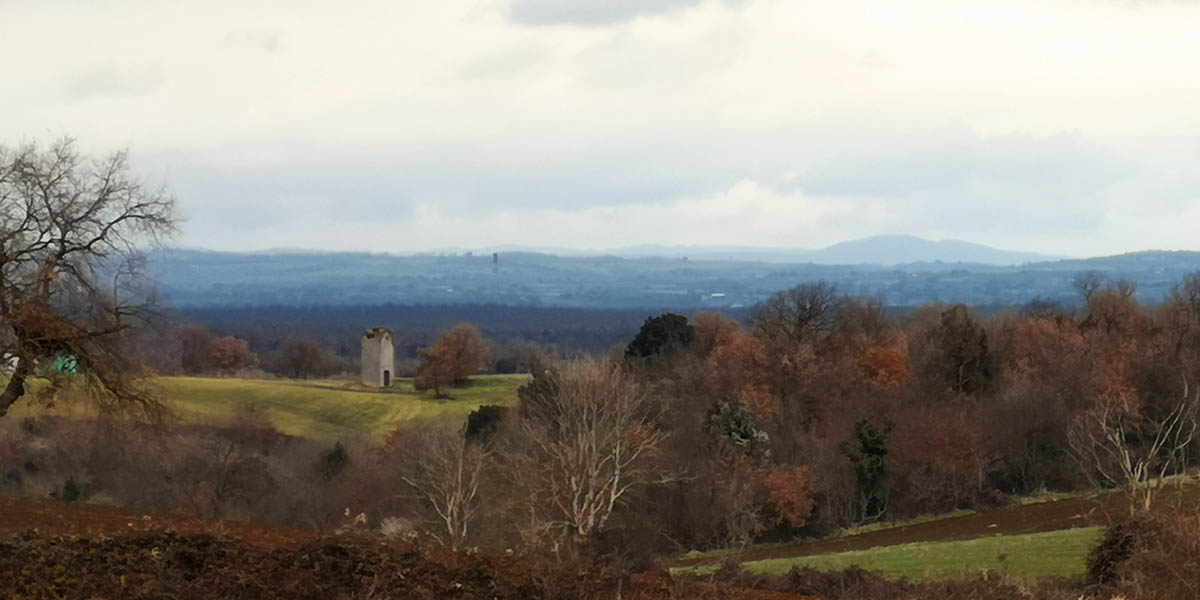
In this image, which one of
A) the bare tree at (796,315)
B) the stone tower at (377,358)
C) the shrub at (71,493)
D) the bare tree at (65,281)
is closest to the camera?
the bare tree at (65,281)

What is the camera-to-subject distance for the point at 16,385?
21.6 metres

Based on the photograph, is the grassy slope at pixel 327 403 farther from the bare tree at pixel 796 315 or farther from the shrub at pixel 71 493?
the shrub at pixel 71 493

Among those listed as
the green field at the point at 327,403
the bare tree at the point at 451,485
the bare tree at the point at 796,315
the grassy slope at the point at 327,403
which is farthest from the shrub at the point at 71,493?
the bare tree at the point at 796,315

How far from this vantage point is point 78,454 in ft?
184

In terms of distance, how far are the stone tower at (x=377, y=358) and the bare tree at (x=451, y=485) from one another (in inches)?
2374

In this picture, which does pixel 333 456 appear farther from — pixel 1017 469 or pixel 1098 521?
pixel 1098 521

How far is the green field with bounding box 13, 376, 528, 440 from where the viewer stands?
80188 mm

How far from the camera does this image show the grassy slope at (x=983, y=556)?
25781mm

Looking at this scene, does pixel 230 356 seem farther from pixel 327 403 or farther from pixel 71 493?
pixel 71 493

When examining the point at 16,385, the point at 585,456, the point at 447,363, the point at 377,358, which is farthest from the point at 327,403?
the point at 16,385

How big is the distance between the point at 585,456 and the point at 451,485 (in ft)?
13.7

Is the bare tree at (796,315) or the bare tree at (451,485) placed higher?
the bare tree at (796,315)

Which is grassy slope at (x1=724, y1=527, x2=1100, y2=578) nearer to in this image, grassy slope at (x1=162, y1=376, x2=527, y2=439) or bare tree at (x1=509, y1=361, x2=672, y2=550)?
bare tree at (x1=509, y1=361, x2=672, y2=550)

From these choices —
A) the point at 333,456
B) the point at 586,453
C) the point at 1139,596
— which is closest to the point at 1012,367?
the point at 333,456
